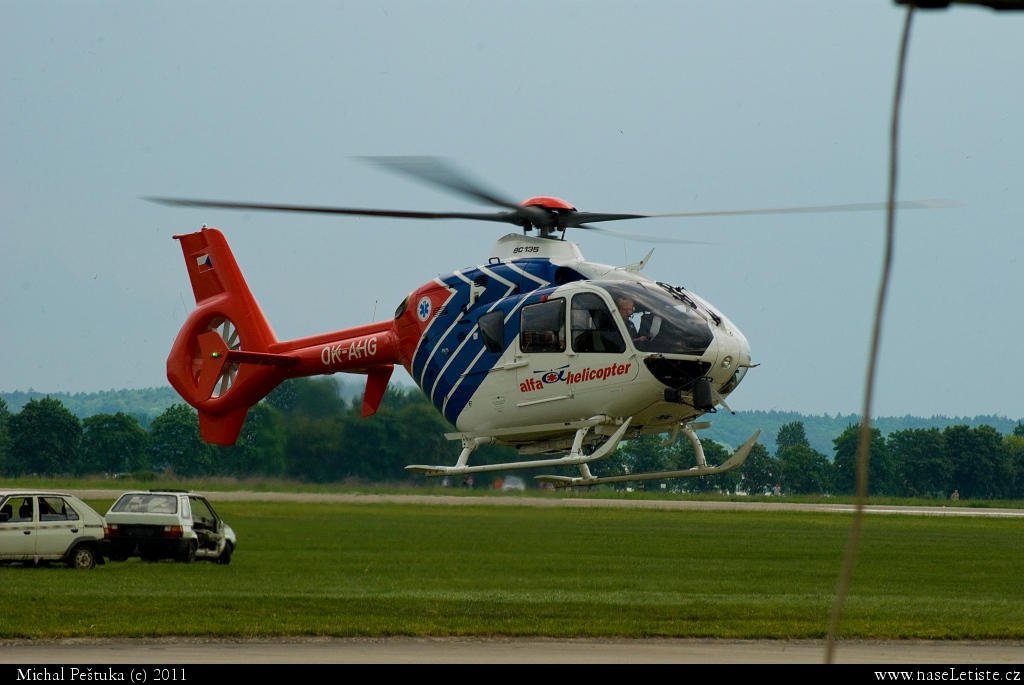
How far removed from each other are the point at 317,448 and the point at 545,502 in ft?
83.8

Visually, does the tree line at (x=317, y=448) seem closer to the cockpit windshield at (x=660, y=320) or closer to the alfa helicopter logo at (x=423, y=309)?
the cockpit windshield at (x=660, y=320)

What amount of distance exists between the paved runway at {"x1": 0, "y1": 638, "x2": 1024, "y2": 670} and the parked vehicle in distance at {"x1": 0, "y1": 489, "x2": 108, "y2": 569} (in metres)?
9.79

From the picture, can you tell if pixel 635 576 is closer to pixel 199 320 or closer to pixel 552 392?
pixel 199 320

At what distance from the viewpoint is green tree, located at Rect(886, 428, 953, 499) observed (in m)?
85.9

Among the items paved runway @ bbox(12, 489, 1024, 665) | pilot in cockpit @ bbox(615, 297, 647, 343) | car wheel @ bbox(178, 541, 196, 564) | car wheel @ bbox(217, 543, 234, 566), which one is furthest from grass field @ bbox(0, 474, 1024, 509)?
car wheel @ bbox(178, 541, 196, 564)

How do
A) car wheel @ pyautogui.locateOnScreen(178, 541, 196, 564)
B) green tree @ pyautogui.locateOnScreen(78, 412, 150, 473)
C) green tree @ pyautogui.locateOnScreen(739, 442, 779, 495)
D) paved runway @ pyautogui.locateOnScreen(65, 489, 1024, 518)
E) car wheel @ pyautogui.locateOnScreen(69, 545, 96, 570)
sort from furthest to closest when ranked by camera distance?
1. green tree @ pyautogui.locateOnScreen(739, 442, 779, 495)
2. paved runway @ pyautogui.locateOnScreen(65, 489, 1024, 518)
3. green tree @ pyautogui.locateOnScreen(78, 412, 150, 473)
4. car wheel @ pyautogui.locateOnScreen(178, 541, 196, 564)
5. car wheel @ pyautogui.locateOnScreen(69, 545, 96, 570)

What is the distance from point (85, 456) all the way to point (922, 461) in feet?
185

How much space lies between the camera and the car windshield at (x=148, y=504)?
29.3 meters

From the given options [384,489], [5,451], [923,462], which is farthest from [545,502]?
[923,462]

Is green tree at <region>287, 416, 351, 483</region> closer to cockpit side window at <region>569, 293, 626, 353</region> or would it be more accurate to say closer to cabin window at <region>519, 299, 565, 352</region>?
cabin window at <region>519, 299, 565, 352</region>

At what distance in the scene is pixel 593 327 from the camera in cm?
1712

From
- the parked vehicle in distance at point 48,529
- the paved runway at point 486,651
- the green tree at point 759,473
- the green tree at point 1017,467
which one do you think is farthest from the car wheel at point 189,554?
the green tree at point 1017,467

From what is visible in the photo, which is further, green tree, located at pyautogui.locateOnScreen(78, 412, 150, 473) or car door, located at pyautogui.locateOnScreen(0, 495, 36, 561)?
green tree, located at pyautogui.locateOnScreen(78, 412, 150, 473)
